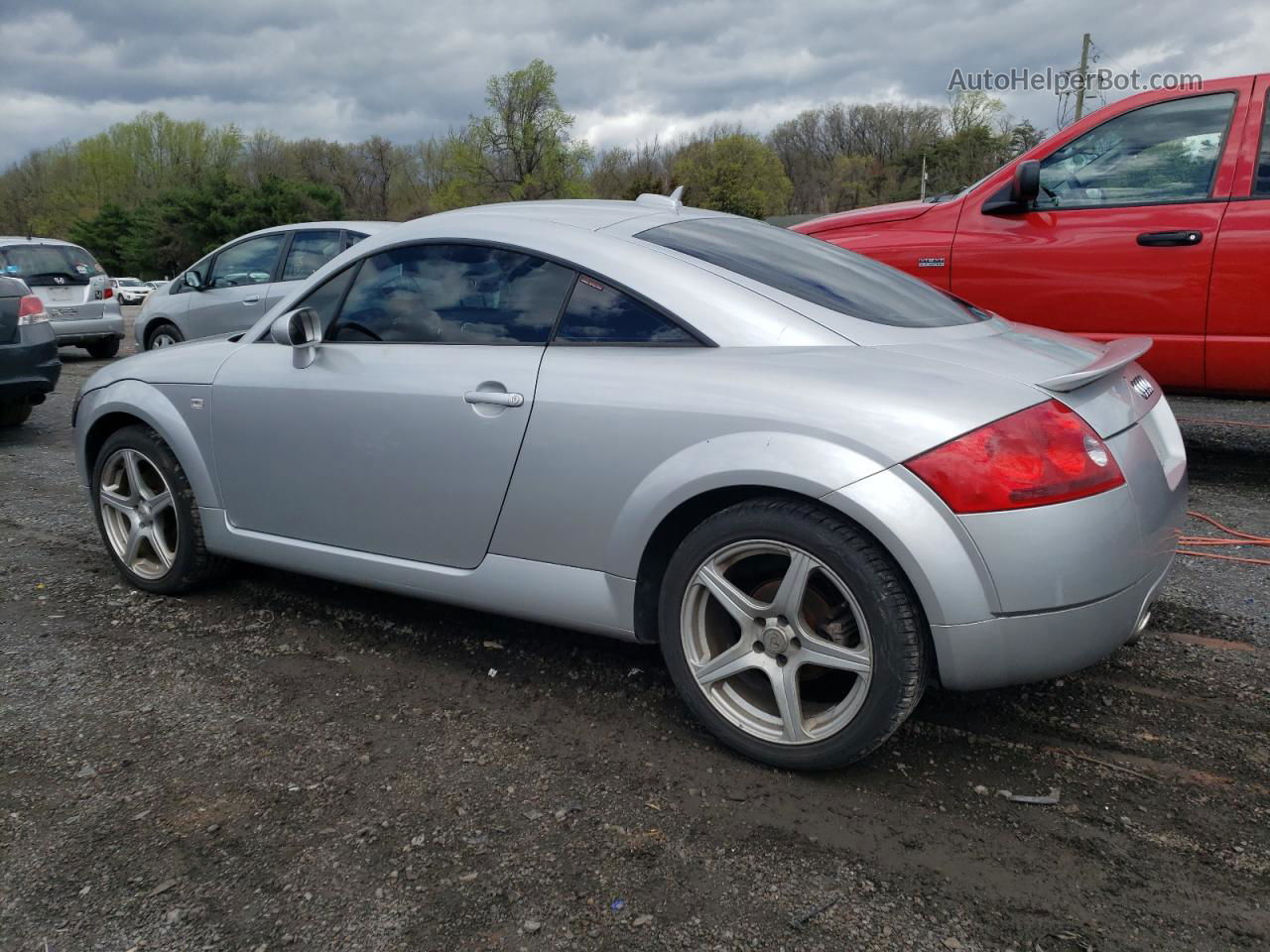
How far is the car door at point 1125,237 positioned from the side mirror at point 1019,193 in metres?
0.05

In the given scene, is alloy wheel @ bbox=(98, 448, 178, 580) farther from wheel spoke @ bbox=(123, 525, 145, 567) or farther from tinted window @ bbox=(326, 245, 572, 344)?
tinted window @ bbox=(326, 245, 572, 344)

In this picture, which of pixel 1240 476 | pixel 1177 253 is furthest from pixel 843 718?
pixel 1240 476

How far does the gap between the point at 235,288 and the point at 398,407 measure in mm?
8580

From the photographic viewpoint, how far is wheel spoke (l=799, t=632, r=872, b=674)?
240cm

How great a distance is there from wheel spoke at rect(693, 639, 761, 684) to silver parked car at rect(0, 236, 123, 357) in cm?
1349

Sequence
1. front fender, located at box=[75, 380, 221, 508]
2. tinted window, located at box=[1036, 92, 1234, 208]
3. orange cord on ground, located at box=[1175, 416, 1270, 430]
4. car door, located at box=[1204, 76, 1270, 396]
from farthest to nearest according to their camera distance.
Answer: orange cord on ground, located at box=[1175, 416, 1270, 430]
tinted window, located at box=[1036, 92, 1234, 208]
car door, located at box=[1204, 76, 1270, 396]
front fender, located at box=[75, 380, 221, 508]

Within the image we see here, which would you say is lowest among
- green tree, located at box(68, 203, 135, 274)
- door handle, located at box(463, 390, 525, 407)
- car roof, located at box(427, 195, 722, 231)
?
door handle, located at box(463, 390, 525, 407)

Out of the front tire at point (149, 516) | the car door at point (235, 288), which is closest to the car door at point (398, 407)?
the front tire at point (149, 516)

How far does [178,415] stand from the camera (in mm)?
3859

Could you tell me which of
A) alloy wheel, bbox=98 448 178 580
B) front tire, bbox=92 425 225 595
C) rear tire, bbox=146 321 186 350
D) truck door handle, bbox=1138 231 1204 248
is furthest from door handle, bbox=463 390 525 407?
rear tire, bbox=146 321 186 350

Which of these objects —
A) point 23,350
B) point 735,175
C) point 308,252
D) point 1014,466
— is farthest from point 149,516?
point 735,175

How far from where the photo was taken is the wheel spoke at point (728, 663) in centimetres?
259

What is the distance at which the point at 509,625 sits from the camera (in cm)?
368

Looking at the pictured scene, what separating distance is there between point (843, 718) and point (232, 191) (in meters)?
64.2
